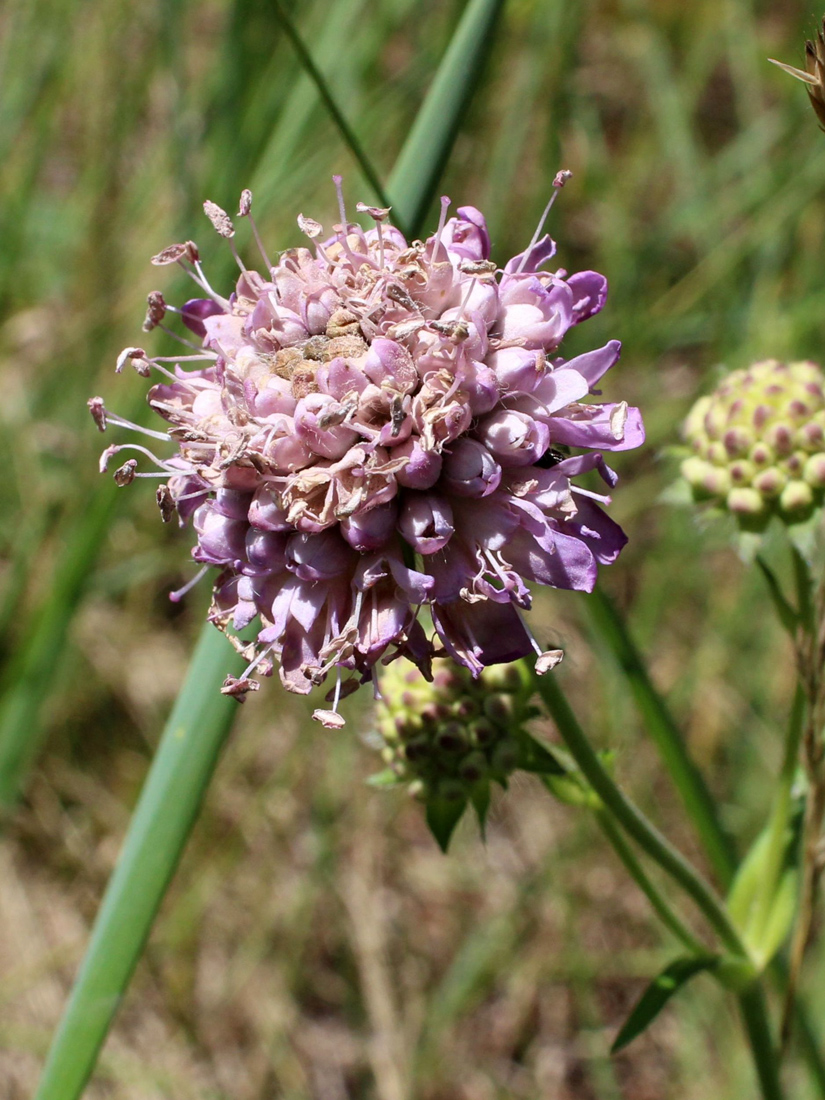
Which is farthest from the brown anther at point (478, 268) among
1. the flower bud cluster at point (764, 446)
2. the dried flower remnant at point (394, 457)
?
the flower bud cluster at point (764, 446)

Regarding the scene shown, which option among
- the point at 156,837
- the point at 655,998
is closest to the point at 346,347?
the point at 156,837

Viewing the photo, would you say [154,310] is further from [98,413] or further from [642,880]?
[642,880]

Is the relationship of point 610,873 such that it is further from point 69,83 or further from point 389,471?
point 69,83

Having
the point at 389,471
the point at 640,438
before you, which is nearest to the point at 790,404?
the point at 640,438

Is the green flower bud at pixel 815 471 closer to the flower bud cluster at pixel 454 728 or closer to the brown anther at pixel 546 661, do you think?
the flower bud cluster at pixel 454 728

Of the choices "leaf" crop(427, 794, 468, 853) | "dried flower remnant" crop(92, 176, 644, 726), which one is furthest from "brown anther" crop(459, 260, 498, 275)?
"leaf" crop(427, 794, 468, 853)

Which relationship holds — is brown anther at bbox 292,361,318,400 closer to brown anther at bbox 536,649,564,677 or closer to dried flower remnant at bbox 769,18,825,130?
brown anther at bbox 536,649,564,677
